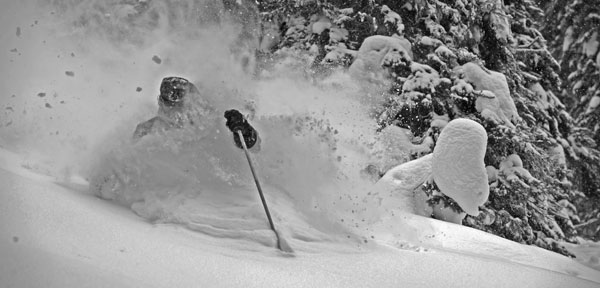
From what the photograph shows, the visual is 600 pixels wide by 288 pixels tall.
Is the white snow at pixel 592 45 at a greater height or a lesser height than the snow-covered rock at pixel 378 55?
lesser

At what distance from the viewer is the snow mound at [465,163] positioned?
17.5 ft

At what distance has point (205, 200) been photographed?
13.6 feet

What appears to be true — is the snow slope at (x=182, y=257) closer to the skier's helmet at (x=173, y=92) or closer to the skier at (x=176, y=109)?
the skier at (x=176, y=109)

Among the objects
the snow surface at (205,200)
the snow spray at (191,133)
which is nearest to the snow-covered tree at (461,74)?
the snow spray at (191,133)

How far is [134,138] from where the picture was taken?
4.53 meters

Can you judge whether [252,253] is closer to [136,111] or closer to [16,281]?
[16,281]

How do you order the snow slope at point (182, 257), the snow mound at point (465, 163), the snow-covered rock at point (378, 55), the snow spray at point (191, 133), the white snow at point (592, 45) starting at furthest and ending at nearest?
the white snow at point (592, 45) → the snow-covered rock at point (378, 55) → the snow mound at point (465, 163) → the snow spray at point (191, 133) → the snow slope at point (182, 257)

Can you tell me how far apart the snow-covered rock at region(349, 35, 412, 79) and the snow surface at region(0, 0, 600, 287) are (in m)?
1.12

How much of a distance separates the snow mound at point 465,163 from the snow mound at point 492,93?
3277mm

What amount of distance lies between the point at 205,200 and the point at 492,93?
591 centimetres

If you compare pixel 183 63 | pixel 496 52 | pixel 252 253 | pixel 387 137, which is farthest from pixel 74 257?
pixel 496 52

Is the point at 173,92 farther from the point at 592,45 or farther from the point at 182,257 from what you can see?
the point at 592,45

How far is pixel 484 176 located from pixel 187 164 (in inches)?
117

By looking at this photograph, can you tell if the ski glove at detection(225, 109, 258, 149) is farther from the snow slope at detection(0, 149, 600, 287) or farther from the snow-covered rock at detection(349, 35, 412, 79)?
the snow-covered rock at detection(349, 35, 412, 79)
